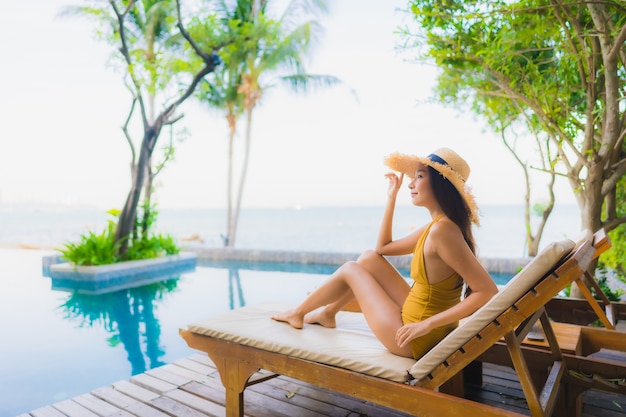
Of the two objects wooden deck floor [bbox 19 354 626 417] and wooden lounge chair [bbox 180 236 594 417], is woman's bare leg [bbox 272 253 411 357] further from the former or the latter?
wooden deck floor [bbox 19 354 626 417]

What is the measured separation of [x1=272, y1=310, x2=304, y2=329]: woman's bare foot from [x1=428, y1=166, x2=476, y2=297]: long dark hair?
92cm

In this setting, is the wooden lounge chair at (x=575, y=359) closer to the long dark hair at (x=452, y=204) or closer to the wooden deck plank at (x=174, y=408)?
the long dark hair at (x=452, y=204)

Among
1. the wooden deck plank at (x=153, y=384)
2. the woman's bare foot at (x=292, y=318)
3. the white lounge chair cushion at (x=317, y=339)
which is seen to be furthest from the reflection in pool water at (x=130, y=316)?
the woman's bare foot at (x=292, y=318)

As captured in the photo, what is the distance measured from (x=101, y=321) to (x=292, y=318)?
3.66 meters

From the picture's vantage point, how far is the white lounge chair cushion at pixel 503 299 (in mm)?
1390

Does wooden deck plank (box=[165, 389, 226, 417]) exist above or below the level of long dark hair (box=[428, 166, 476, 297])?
below

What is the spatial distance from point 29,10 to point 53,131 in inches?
778

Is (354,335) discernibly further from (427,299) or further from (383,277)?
(427,299)

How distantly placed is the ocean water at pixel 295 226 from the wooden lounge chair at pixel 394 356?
18.1 metres

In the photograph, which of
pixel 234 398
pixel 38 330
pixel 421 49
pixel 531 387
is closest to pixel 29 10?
pixel 38 330

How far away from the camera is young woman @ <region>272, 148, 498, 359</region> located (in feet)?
5.37

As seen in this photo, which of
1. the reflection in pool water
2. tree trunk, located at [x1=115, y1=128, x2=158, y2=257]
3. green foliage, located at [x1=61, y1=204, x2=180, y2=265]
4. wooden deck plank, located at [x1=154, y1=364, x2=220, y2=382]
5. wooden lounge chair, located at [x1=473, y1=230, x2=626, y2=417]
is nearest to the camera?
wooden lounge chair, located at [x1=473, y1=230, x2=626, y2=417]

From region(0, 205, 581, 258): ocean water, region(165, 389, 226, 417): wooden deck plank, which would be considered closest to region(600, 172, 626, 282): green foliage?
region(165, 389, 226, 417): wooden deck plank

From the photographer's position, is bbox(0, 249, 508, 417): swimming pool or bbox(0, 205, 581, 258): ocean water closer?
bbox(0, 249, 508, 417): swimming pool
